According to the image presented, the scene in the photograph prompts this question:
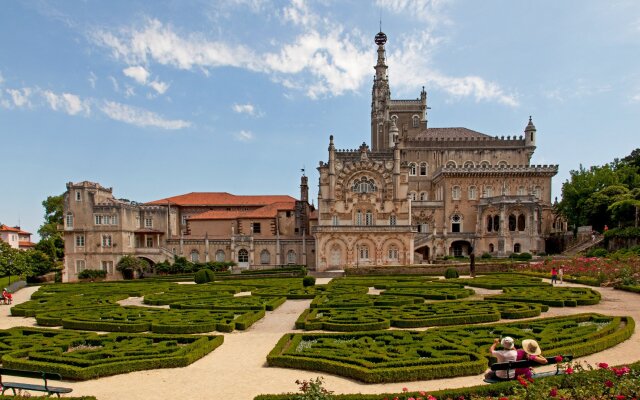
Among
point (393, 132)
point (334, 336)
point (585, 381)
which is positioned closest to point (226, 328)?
point (334, 336)

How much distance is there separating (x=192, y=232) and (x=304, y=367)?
49496 millimetres

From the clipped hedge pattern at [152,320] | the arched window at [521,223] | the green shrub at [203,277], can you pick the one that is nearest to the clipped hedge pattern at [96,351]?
the clipped hedge pattern at [152,320]

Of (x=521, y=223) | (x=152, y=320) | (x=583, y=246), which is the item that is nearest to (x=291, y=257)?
(x=521, y=223)

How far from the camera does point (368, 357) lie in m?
14.2

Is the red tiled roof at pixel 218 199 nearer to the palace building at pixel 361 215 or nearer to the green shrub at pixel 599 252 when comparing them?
the palace building at pixel 361 215

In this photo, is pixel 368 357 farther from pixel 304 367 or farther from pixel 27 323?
pixel 27 323

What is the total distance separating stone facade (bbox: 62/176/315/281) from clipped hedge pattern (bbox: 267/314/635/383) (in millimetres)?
41224

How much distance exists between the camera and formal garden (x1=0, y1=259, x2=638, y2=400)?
13156mm

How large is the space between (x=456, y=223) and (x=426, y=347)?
169 ft

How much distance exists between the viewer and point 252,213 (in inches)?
2431

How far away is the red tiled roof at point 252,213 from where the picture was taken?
2394 inches

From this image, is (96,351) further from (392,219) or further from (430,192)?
(430,192)

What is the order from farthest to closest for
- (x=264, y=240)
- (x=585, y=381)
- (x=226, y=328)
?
(x=264, y=240) → (x=226, y=328) → (x=585, y=381)

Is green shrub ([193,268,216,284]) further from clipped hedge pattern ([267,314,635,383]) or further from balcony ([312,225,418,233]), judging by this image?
clipped hedge pattern ([267,314,635,383])
